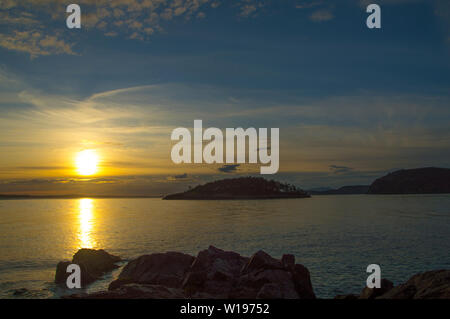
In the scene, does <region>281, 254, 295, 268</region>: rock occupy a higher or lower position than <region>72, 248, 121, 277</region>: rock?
higher

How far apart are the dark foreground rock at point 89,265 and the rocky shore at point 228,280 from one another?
10 centimetres

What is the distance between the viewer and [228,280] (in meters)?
21.5

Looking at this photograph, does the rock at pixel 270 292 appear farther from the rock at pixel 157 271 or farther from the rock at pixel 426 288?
the rock at pixel 157 271

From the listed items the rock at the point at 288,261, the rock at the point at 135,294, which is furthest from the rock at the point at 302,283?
the rock at the point at 135,294

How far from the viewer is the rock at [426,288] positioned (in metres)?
14.3

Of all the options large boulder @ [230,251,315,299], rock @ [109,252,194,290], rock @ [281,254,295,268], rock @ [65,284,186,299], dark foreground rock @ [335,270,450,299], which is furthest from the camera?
rock @ [109,252,194,290]

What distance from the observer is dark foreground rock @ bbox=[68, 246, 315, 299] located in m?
18.6

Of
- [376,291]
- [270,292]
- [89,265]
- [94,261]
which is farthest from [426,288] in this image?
[94,261]

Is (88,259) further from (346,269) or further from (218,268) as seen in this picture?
(346,269)

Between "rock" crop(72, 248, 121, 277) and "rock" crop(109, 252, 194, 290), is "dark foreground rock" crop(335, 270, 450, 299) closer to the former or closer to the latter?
"rock" crop(109, 252, 194, 290)

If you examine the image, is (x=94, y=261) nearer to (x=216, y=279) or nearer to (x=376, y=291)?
(x=216, y=279)

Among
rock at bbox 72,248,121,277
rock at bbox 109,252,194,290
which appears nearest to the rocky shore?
rock at bbox 109,252,194,290

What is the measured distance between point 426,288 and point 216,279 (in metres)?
11.8
